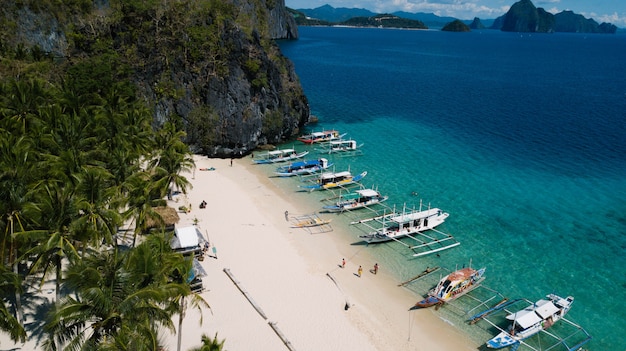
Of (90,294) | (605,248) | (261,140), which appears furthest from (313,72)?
(90,294)

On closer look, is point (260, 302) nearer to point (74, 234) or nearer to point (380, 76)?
point (74, 234)

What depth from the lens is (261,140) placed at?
60.8m

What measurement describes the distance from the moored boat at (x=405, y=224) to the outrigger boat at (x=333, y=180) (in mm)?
8403

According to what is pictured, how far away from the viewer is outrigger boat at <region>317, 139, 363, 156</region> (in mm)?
59875

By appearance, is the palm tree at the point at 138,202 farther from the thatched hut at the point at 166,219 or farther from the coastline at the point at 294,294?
the coastline at the point at 294,294

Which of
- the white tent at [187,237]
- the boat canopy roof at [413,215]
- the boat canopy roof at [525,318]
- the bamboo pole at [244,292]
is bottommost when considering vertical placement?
the boat canopy roof at [525,318]

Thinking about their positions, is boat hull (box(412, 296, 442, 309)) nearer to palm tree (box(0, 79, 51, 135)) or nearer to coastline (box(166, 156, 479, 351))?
coastline (box(166, 156, 479, 351))

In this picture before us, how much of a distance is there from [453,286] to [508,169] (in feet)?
97.9

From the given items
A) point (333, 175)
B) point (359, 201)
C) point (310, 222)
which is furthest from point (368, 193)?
point (310, 222)

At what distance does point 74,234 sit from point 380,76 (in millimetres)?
109995

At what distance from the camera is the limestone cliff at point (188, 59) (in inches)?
2200

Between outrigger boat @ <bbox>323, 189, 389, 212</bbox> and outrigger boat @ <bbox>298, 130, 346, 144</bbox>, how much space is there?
752 inches

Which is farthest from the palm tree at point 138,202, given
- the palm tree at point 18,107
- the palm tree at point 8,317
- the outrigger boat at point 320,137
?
the outrigger boat at point 320,137

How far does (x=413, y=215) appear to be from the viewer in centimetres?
4003
